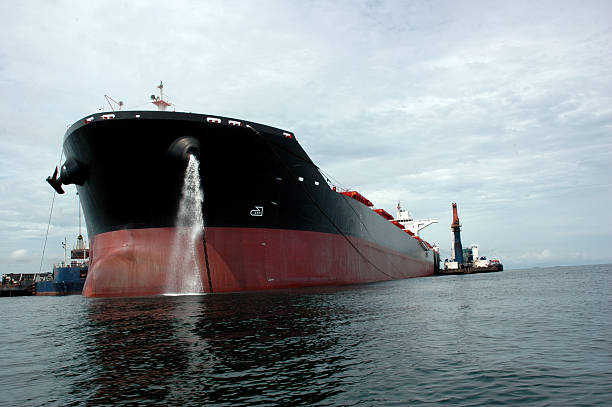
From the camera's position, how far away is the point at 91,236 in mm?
25156

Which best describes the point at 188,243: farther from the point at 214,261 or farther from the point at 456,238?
the point at 456,238

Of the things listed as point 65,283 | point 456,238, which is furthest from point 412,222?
point 65,283

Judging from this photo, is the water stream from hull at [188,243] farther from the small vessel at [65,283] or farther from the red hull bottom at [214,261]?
the small vessel at [65,283]

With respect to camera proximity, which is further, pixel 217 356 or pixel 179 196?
pixel 179 196

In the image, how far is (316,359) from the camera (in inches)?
290

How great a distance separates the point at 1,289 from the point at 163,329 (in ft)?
179

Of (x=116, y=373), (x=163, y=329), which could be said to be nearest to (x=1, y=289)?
(x=163, y=329)

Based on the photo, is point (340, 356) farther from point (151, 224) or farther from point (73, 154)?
point (73, 154)

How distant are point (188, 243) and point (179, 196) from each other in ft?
7.33

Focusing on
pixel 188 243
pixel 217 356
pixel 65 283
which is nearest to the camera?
pixel 217 356

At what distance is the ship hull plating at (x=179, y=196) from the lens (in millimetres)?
19531

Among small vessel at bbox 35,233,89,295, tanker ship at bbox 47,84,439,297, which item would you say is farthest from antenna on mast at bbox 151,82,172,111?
small vessel at bbox 35,233,89,295

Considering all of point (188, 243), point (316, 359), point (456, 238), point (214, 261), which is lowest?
point (316, 359)

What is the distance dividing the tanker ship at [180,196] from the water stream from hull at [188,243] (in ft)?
0.35
